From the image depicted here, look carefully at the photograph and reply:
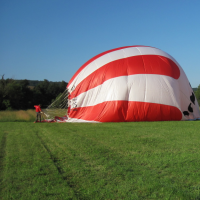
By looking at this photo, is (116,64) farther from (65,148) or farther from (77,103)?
(65,148)

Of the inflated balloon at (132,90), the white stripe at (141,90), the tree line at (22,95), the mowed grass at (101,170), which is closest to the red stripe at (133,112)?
the inflated balloon at (132,90)

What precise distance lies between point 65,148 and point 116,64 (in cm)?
799

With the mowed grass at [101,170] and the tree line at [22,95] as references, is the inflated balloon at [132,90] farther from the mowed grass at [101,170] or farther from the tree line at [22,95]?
the tree line at [22,95]

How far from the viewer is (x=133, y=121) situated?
1188cm

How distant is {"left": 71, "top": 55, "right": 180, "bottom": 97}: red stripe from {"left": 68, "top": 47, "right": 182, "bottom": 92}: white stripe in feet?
0.95

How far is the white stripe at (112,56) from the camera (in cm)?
1330

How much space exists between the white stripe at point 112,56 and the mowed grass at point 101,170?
782 centimetres

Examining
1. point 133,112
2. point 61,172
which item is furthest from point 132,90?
point 61,172

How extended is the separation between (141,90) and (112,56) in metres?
2.78

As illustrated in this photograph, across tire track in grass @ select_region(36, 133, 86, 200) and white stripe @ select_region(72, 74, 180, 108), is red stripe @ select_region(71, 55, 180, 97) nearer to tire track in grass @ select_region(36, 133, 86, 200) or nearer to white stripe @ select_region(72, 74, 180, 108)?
white stripe @ select_region(72, 74, 180, 108)

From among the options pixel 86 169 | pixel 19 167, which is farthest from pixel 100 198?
pixel 19 167

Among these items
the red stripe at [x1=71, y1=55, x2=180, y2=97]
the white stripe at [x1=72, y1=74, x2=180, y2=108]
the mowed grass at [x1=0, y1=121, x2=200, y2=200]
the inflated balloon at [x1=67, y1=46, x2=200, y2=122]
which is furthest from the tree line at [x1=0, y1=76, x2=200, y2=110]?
the mowed grass at [x1=0, y1=121, x2=200, y2=200]

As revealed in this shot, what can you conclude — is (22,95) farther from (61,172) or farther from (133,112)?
(61,172)

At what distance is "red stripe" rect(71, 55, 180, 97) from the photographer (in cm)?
1254
